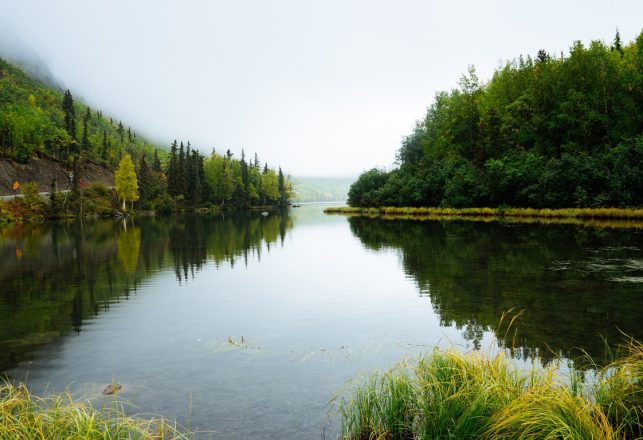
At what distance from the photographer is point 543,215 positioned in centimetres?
5906

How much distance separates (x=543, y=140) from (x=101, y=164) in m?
121

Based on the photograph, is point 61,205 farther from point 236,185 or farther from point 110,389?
point 110,389

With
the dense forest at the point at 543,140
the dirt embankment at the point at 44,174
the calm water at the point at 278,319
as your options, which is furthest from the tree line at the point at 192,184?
the calm water at the point at 278,319

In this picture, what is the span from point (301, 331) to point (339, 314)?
2457 millimetres

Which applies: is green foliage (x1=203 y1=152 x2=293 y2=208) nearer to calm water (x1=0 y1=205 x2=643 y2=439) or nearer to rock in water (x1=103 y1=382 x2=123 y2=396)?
calm water (x1=0 y1=205 x2=643 y2=439)

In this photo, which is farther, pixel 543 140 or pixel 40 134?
pixel 40 134

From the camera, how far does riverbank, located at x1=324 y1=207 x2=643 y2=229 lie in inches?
1956

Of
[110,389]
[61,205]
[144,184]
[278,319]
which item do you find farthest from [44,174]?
[110,389]

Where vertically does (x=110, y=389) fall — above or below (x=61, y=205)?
below

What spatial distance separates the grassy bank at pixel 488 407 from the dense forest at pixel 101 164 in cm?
9307

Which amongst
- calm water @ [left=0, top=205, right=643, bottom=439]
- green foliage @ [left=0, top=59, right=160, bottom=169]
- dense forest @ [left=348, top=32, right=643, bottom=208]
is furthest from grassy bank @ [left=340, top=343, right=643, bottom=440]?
green foliage @ [left=0, top=59, right=160, bottom=169]

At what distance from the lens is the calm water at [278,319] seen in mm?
9406

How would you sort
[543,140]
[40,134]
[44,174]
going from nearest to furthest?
1. [543,140]
2. [44,174]
3. [40,134]

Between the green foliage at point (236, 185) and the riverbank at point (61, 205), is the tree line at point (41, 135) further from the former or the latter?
the green foliage at point (236, 185)
